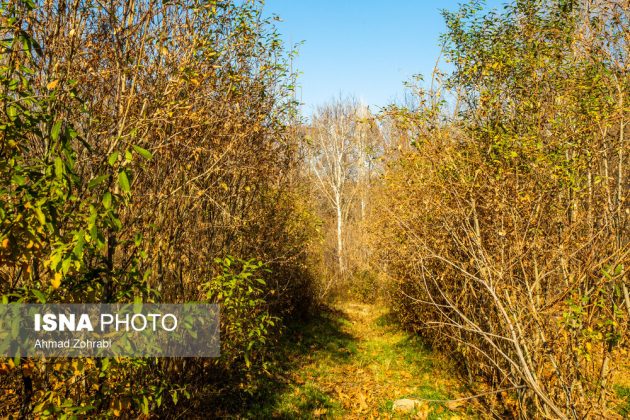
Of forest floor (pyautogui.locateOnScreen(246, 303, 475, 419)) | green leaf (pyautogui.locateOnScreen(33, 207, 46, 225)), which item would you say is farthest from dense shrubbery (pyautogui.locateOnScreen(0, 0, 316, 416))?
forest floor (pyautogui.locateOnScreen(246, 303, 475, 419))

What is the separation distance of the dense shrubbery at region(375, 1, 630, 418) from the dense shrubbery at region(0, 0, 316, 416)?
8.23 ft

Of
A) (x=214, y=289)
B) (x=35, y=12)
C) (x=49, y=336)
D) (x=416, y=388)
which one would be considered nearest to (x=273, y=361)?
(x=416, y=388)

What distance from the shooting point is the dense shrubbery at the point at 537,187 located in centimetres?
425

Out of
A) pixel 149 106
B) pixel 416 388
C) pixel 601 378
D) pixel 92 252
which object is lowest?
pixel 416 388

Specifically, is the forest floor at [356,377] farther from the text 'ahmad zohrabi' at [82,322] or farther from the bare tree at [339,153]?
the bare tree at [339,153]

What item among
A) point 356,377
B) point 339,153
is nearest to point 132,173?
point 356,377

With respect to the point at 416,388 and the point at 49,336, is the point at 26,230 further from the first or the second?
the point at 416,388

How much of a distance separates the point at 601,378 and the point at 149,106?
554 centimetres

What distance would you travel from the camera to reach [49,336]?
114 inches

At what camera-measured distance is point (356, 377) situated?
9023mm

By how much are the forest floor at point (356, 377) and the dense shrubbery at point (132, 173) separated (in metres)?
0.96

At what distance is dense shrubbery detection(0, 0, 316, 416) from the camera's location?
2377 millimetres

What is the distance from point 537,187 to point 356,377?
5.76m

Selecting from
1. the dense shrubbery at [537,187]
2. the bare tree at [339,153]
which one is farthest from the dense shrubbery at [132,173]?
the bare tree at [339,153]
